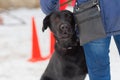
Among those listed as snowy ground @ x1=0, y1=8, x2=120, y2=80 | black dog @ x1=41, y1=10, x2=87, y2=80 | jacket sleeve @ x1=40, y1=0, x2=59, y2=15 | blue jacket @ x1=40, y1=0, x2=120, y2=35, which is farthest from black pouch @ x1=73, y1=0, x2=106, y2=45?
snowy ground @ x1=0, y1=8, x2=120, y2=80

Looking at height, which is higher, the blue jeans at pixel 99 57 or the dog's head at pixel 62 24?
the dog's head at pixel 62 24

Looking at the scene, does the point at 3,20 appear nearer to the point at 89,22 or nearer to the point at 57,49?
the point at 57,49

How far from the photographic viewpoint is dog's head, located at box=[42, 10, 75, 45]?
11.6 feet

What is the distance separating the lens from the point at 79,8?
305 cm

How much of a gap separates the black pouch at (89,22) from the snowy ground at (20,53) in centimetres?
178

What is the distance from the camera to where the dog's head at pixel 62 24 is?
3.54 meters

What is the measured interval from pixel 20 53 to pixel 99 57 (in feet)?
10.9

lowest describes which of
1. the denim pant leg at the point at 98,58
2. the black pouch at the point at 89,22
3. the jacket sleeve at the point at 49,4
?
the denim pant leg at the point at 98,58

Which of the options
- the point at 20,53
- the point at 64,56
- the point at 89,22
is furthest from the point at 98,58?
the point at 20,53

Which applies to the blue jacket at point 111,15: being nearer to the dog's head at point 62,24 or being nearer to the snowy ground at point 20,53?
the dog's head at point 62,24

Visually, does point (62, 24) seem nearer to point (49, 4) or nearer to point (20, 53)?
point (49, 4)

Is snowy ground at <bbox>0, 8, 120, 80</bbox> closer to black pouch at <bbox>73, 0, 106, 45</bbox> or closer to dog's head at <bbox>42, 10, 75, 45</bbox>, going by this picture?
dog's head at <bbox>42, 10, 75, 45</bbox>

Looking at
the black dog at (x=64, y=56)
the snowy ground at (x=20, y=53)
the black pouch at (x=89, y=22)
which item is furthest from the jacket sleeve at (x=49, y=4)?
the snowy ground at (x=20, y=53)

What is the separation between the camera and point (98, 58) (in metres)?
3.12
